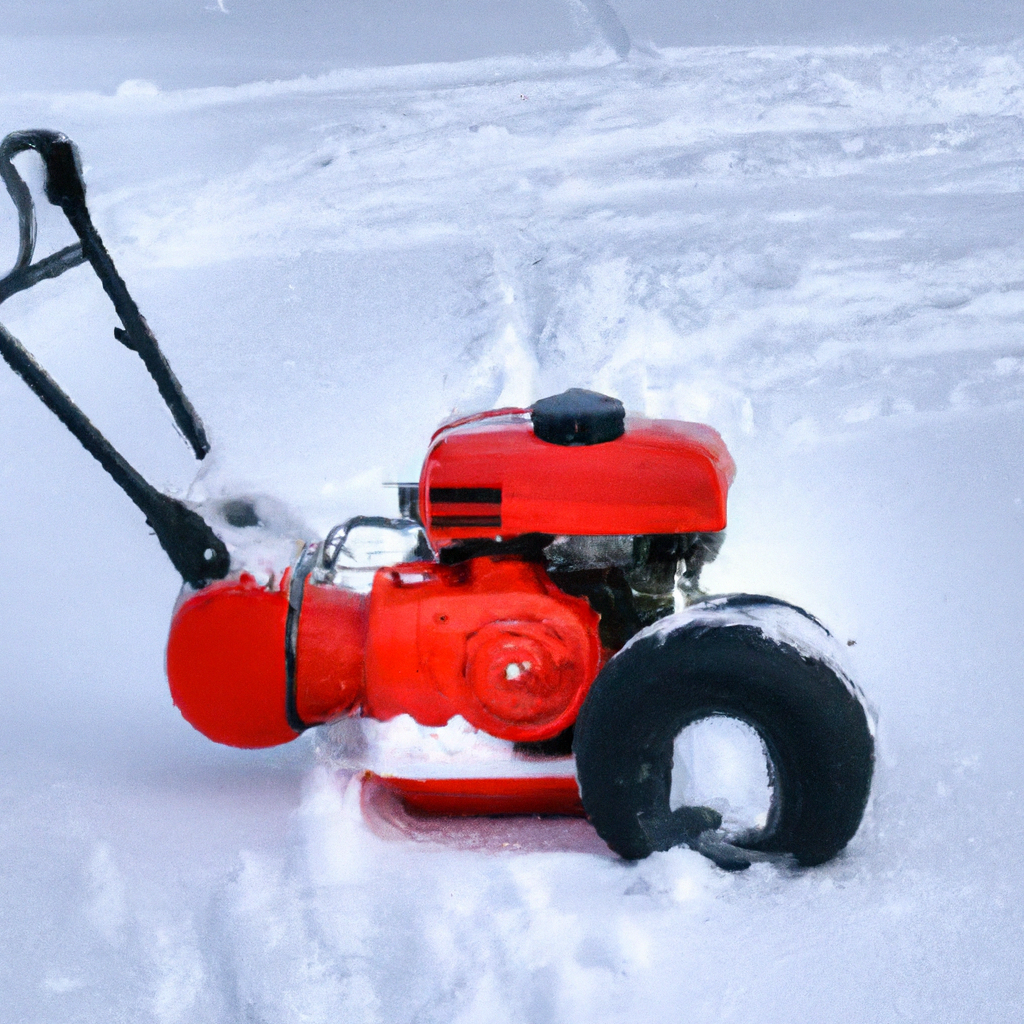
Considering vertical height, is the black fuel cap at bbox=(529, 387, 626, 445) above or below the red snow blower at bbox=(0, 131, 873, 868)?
above

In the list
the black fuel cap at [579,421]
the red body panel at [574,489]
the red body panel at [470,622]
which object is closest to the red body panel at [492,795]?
the red body panel at [470,622]

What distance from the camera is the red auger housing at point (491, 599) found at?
154 cm

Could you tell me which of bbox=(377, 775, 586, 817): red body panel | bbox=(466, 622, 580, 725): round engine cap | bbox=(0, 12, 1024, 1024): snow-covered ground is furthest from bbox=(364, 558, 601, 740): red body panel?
bbox=(0, 12, 1024, 1024): snow-covered ground

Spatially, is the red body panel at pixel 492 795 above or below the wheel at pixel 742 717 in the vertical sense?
below

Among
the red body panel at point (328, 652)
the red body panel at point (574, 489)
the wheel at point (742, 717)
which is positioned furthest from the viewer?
the red body panel at point (328, 652)

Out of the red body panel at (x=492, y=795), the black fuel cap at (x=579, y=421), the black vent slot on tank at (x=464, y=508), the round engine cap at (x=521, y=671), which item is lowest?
the red body panel at (x=492, y=795)

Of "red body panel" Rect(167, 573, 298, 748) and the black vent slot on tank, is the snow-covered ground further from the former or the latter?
the black vent slot on tank

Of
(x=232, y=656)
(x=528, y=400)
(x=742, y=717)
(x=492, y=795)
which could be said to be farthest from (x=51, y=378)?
(x=528, y=400)

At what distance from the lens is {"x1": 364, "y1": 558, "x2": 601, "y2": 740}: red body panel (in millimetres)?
1564

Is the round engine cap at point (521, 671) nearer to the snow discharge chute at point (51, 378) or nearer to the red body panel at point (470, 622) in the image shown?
A: the red body panel at point (470, 622)

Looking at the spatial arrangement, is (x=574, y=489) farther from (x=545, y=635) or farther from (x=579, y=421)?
(x=545, y=635)

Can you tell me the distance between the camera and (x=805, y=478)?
9.45 ft

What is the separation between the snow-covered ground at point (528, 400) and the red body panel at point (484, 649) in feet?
0.69

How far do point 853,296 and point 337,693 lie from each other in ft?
8.84
